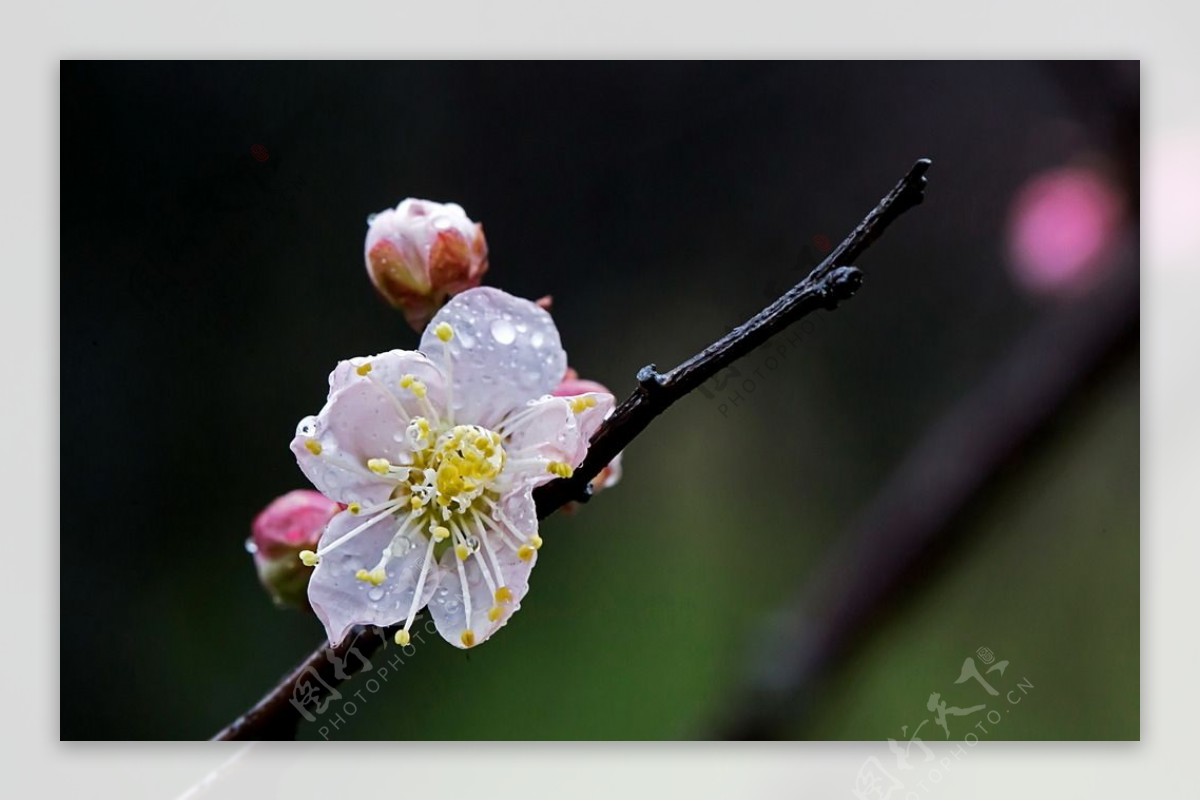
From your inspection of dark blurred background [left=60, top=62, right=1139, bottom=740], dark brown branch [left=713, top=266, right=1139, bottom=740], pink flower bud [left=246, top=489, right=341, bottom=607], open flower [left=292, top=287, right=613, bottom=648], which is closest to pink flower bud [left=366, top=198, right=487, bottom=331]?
open flower [left=292, top=287, right=613, bottom=648]

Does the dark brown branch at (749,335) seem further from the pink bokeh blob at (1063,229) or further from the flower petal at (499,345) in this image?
the pink bokeh blob at (1063,229)

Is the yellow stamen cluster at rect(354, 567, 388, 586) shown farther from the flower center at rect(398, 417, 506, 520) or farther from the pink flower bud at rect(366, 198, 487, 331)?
the pink flower bud at rect(366, 198, 487, 331)

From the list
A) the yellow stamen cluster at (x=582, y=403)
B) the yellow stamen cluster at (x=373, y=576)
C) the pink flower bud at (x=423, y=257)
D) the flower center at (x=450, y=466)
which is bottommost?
the yellow stamen cluster at (x=373, y=576)

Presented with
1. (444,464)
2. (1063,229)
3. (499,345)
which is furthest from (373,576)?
(1063,229)

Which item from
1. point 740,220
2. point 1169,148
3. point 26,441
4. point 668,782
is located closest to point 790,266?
point 740,220

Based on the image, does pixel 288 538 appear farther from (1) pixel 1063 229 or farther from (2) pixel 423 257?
(1) pixel 1063 229

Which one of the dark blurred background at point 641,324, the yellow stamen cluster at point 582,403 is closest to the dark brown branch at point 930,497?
the dark blurred background at point 641,324

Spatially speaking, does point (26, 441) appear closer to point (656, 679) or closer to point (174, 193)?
point (174, 193)
